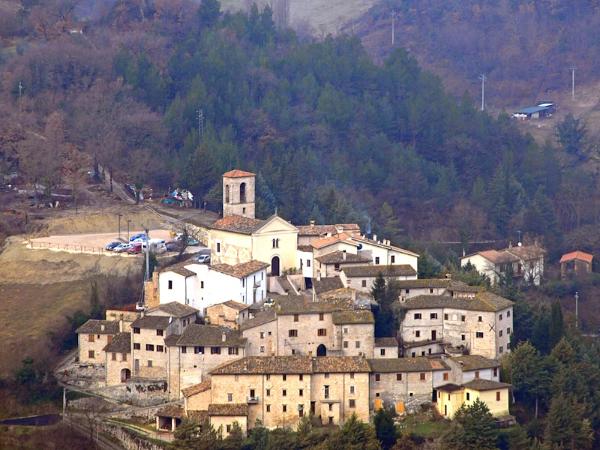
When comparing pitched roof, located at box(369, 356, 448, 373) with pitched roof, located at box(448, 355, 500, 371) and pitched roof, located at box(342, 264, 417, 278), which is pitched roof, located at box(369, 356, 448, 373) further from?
pitched roof, located at box(342, 264, 417, 278)

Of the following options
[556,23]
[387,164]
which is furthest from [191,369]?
[556,23]

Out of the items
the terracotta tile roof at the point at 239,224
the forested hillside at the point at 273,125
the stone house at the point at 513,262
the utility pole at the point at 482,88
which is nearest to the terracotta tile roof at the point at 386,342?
the terracotta tile roof at the point at 239,224

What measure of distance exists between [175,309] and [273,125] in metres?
34.0

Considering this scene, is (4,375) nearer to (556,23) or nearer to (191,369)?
(191,369)

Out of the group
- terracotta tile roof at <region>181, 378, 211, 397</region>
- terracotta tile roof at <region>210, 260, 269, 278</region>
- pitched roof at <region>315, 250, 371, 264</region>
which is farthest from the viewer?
pitched roof at <region>315, 250, 371, 264</region>

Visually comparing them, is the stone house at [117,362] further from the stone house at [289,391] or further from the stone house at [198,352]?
the stone house at [289,391]

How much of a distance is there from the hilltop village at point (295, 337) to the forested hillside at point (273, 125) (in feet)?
27.8

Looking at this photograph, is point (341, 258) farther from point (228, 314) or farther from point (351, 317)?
point (228, 314)

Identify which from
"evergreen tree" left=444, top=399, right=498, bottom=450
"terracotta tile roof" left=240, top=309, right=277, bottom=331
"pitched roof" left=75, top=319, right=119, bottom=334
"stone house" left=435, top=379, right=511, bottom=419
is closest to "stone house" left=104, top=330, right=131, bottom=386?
"pitched roof" left=75, top=319, right=119, bottom=334

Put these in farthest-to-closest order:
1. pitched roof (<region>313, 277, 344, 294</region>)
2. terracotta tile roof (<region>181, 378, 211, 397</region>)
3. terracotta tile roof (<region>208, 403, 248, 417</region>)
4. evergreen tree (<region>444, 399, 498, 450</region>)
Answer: pitched roof (<region>313, 277, 344, 294</region>)
terracotta tile roof (<region>181, 378, 211, 397</region>)
terracotta tile roof (<region>208, 403, 248, 417</region>)
evergreen tree (<region>444, 399, 498, 450</region>)

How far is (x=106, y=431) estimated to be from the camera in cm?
6550

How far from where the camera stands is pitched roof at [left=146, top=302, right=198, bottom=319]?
6744 cm

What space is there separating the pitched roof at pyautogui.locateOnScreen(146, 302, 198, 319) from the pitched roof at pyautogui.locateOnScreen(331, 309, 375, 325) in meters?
4.85

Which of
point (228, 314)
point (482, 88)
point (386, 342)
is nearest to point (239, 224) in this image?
point (228, 314)
